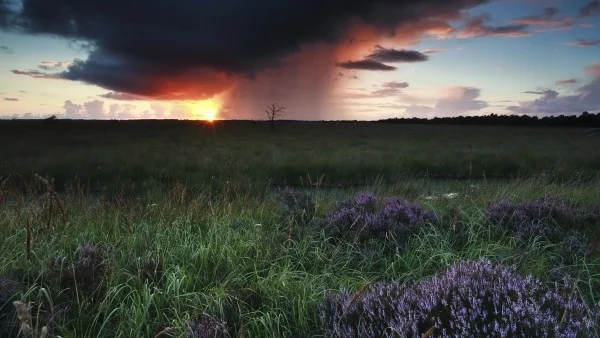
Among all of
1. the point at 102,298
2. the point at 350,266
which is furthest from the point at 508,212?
the point at 102,298

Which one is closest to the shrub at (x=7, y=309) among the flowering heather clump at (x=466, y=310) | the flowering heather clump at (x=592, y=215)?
the flowering heather clump at (x=466, y=310)

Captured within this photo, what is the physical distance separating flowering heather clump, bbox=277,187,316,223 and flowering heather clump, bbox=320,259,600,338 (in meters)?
3.04

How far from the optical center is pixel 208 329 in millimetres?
3131

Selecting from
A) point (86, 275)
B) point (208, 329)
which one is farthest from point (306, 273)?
point (86, 275)

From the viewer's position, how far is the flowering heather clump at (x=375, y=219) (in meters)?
5.82

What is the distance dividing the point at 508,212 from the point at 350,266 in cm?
295

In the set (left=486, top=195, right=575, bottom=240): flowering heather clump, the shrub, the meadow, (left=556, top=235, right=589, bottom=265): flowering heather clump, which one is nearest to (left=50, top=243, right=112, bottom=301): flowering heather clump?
the meadow

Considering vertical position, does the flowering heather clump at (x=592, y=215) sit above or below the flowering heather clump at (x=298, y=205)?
below

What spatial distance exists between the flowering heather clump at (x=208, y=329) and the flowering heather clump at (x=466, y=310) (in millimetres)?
731

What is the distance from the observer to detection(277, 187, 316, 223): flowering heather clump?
21.5 feet

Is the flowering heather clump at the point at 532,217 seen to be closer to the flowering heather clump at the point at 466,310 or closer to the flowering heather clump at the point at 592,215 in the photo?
the flowering heather clump at the point at 592,215

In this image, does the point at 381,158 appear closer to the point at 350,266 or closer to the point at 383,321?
the point at 350,266

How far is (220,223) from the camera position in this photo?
633 centimetres

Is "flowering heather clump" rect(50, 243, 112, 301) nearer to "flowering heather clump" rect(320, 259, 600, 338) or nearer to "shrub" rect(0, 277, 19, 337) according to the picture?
"shrub" rect(0, 277, 19, 337)
